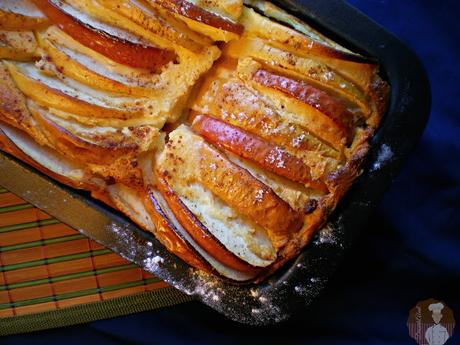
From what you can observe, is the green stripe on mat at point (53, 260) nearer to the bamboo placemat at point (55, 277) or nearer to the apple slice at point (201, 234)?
the bamboo placemat at point (55, 277)

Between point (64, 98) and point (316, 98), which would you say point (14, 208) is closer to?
point (64, 98)

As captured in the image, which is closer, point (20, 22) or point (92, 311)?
point (20, 22)

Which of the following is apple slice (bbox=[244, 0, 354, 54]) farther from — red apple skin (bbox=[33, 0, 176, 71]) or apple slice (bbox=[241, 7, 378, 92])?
red apple skin (bbox=[33, 0, 176, 71])

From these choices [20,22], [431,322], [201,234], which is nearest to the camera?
[201,234]

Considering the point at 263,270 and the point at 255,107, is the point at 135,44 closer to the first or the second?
the point at 255,107

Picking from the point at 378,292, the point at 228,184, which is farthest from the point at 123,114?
the point at 378,292

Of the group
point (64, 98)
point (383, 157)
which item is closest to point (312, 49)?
point (383, 157)
